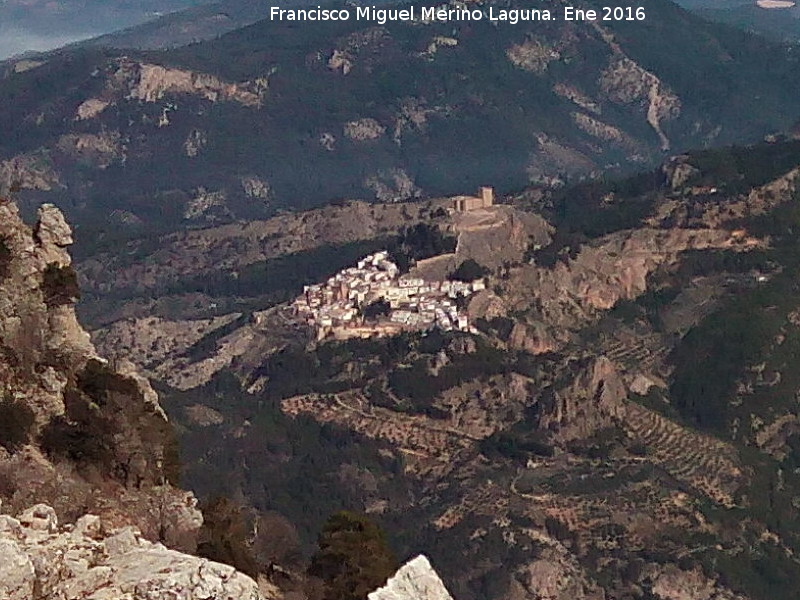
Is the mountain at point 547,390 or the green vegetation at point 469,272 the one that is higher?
the green vegetation at point 469,272

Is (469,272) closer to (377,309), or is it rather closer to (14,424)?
(377,309)

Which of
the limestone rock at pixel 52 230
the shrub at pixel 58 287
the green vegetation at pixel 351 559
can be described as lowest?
the green vegetation at pixel 351 559

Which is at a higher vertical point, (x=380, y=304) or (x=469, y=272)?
(x=469, y=272)

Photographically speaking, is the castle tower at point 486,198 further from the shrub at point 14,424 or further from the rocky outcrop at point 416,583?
the rocky outcrop at point 416,583

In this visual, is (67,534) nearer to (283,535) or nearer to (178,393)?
(283,535)

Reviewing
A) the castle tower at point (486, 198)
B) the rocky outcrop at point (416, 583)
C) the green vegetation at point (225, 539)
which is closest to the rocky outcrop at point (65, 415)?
the green vegetation at point (225, 539)

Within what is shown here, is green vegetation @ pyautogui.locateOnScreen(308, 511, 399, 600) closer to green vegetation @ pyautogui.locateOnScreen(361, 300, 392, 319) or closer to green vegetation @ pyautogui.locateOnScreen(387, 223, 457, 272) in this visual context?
green vegetation @ pyautogui.locateOnScreen(361, 300, 392, 319)

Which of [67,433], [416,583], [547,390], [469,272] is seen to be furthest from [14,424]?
[469,272]
